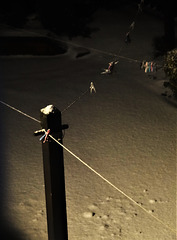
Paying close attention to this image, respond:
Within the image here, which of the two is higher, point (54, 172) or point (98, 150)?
point (54, 172)

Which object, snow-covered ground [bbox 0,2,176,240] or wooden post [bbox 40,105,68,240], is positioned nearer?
wooden post [bbox 40,105,68,240]

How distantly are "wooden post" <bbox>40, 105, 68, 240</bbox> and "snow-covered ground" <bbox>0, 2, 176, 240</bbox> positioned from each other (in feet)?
2.93

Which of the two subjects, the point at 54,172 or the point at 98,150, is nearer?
the point at 54,172

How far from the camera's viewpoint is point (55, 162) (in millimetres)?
3064

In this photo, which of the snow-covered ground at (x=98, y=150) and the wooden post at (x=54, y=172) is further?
the snow-covered ground at (x=98, y=150)

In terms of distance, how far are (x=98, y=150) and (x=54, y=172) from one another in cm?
310

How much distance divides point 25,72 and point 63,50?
Answer: 3120mm

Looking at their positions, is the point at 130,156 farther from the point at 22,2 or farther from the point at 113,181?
the point at 22,2

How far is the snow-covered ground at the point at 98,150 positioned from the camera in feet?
14.9

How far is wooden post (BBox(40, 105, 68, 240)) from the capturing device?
2.99 m

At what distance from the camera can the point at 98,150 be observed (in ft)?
20.2

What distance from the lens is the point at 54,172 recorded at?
10.1 ft

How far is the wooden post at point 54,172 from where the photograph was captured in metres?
2.99

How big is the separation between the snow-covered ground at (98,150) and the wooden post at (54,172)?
894 mm
